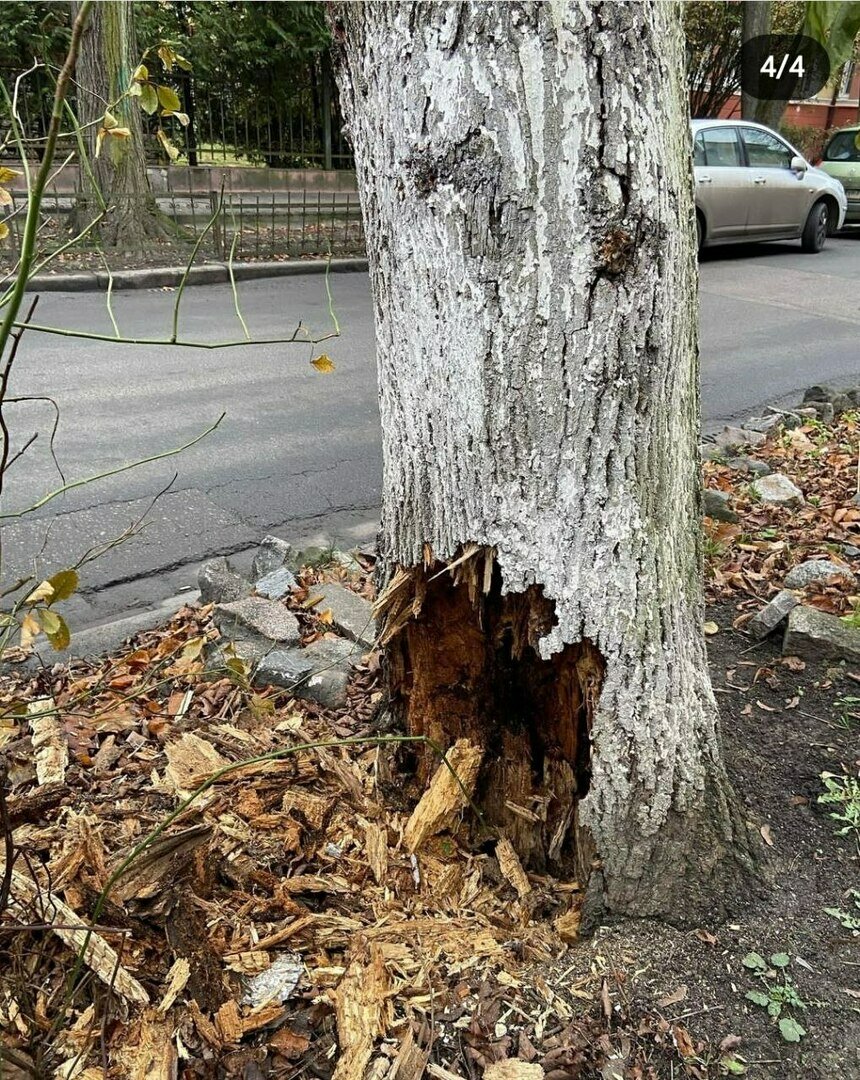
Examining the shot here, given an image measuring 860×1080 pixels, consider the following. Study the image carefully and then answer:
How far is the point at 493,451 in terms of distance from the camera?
6.59 feet

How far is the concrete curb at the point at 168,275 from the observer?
10.6 metres

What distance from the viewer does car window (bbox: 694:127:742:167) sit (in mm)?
13250

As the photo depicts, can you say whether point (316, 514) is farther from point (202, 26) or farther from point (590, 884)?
point (202, 26)

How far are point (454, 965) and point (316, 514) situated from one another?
126 inches

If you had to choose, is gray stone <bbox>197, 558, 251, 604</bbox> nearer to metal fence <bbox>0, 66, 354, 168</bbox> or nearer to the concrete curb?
the concrete curb

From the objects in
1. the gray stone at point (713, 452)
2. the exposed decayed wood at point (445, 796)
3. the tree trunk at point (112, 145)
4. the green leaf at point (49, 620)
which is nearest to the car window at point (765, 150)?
the tree trunk at point (112, 145)

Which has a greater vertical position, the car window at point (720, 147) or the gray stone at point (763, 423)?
the car window at point (720, 147)

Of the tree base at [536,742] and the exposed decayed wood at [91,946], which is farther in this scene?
the tree base at [536,742]

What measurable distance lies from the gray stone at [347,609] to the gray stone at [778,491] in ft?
7.82

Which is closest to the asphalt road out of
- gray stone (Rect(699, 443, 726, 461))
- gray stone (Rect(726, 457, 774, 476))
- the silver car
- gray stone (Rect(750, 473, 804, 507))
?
Result: gray stone (Rect(699, 443, 726, 461))

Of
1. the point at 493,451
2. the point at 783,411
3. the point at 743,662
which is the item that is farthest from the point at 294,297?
the point at 493,451

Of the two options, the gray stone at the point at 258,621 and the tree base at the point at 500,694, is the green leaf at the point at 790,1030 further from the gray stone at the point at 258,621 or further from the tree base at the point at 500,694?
the gray stone at the point at 258,621

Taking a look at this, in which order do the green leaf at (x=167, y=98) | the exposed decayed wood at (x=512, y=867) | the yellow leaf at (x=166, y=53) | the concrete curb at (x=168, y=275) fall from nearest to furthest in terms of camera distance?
the green leaf at (x=167, y=98) → the yellow leaf at (x=166, y=53) → the exposed decayed wood at (x=512, y=867) → the concrete curb at (x=168, y=275)

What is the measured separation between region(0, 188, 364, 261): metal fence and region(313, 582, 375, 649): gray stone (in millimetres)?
8148
